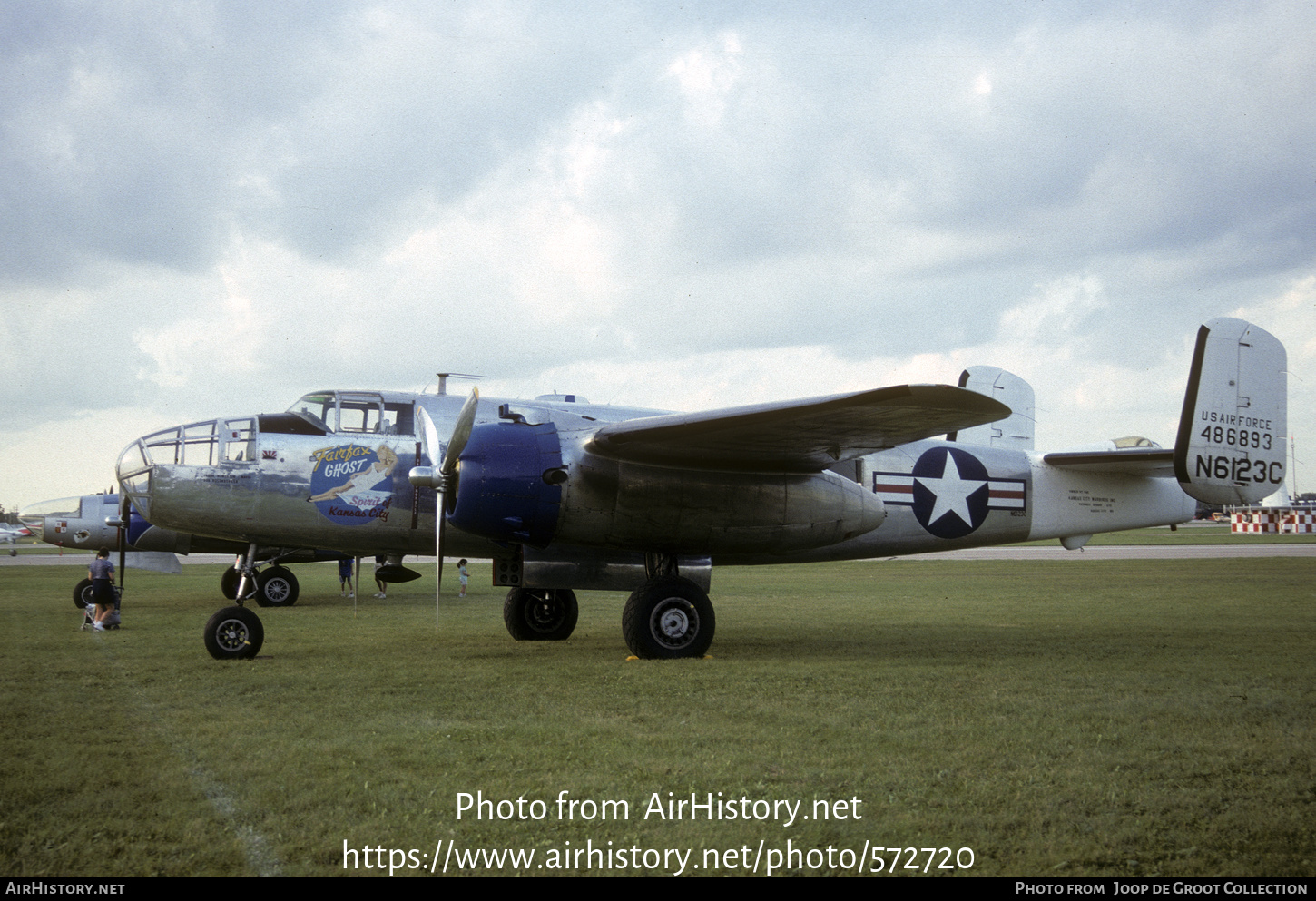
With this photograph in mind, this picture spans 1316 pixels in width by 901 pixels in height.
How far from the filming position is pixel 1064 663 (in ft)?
33.3

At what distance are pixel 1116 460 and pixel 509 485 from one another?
9170 mm

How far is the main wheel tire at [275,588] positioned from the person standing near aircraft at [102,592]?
16.7ft

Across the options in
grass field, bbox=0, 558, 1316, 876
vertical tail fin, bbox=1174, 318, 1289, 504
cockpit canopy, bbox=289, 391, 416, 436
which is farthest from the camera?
vertical tail fin, bbox=1174, 318, 1289, 504

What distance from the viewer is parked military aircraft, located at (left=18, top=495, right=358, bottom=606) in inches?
766

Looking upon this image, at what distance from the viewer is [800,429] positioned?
988 cm

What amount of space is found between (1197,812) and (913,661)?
5485mm

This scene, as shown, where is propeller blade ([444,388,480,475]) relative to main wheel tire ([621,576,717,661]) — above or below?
above

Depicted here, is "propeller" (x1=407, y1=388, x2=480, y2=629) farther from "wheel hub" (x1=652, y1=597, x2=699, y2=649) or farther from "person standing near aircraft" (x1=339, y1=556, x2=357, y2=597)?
"person standing near aircraft" (x1=339, y1=556, x2=357, y2=597)

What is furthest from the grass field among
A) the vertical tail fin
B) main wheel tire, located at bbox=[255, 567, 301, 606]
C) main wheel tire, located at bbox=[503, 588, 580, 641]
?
main wheel tire, located at bbox=[255, 567, 301, 606]

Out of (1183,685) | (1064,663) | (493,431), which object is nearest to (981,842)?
(1183,685)

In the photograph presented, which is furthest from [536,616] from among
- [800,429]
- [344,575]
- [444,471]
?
[344,575]

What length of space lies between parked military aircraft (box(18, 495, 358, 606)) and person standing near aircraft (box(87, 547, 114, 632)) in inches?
143

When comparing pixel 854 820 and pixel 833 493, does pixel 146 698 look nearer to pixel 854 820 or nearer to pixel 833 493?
pixel 854 820

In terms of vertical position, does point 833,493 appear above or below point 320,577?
above
